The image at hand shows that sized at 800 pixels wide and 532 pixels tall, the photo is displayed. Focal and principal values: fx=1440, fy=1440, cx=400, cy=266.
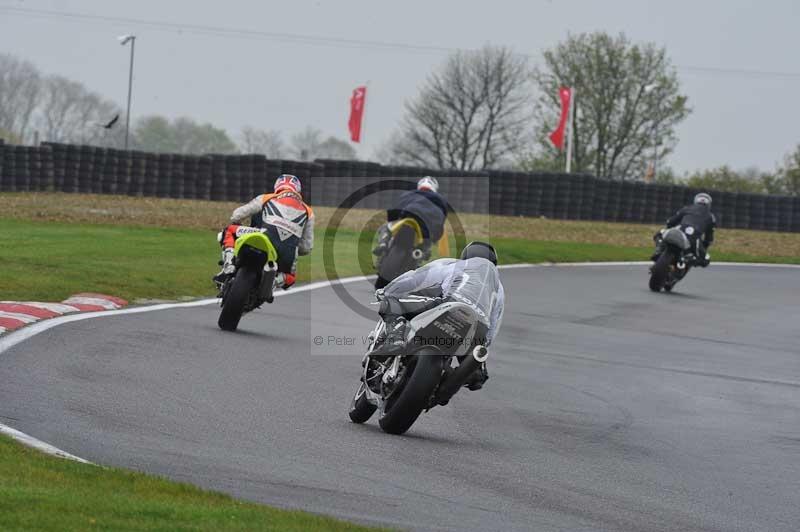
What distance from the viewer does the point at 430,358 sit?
8.53 metres

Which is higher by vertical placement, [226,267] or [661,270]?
[226,267]

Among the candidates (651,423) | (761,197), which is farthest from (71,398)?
(761,197)

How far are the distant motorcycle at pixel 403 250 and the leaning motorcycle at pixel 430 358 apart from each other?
719cm

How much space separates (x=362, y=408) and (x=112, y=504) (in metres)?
3.58

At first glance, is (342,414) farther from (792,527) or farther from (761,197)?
(761,197)

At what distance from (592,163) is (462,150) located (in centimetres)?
1088

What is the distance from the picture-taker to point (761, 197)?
40.4 meters

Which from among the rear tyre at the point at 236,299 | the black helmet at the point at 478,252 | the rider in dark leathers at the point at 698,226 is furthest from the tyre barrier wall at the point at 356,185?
the black helmet at the point at 478,252

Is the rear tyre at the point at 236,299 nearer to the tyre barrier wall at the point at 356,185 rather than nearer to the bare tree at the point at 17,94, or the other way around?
the tyre barrier wall at the point at 356,185

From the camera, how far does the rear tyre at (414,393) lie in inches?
335

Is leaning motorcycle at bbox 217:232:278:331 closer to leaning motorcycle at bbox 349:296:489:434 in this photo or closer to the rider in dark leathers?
leaning motorcycle at bbox 349:296:489:434

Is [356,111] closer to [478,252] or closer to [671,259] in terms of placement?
[671,259]

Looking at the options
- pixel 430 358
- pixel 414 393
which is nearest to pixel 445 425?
pixel 414 393

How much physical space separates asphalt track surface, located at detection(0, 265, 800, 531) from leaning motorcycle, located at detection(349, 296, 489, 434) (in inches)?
10.4
